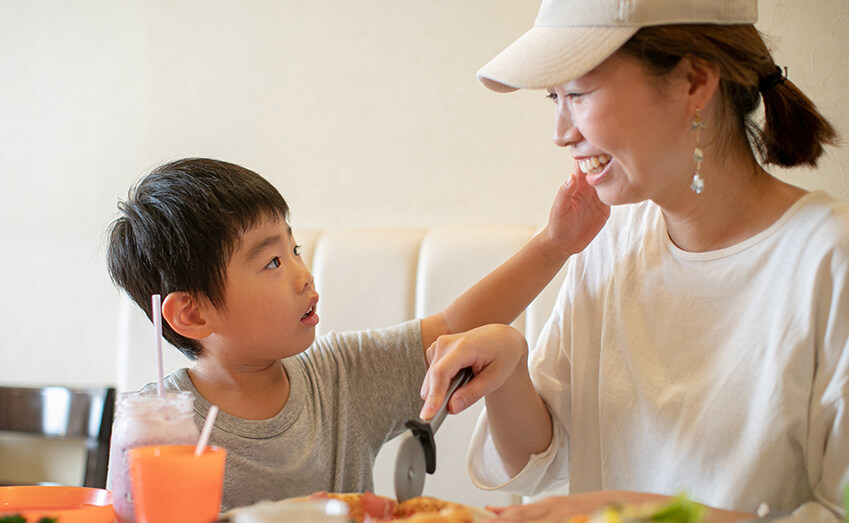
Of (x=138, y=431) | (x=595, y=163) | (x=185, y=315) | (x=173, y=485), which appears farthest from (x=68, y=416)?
(x=595, y=163)

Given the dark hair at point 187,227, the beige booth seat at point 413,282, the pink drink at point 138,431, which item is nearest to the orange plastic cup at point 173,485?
the pink drink at point 138,431

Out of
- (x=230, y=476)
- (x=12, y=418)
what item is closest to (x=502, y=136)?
(x=230, y=476)

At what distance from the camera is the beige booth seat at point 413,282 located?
1651 millimetres

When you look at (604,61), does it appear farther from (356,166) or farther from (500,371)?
(356,166)

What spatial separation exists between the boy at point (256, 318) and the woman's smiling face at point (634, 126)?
22cm

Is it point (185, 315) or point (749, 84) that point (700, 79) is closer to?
point (749, 84)

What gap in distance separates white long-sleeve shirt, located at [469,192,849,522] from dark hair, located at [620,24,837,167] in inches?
4.0

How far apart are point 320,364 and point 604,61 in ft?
2.19

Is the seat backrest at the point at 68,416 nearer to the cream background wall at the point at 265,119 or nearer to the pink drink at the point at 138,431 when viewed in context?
the cream background wall at the point at 265,119

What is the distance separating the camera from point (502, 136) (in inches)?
70.5

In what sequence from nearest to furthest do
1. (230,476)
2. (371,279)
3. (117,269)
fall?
(230,476) < (117,269) < (371,279)

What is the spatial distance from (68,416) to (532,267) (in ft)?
4.51

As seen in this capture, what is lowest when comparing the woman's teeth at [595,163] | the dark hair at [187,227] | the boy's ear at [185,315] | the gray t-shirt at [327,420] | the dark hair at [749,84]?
the gray t-shirt at [327,420]

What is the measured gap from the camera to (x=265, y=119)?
2039 mm
